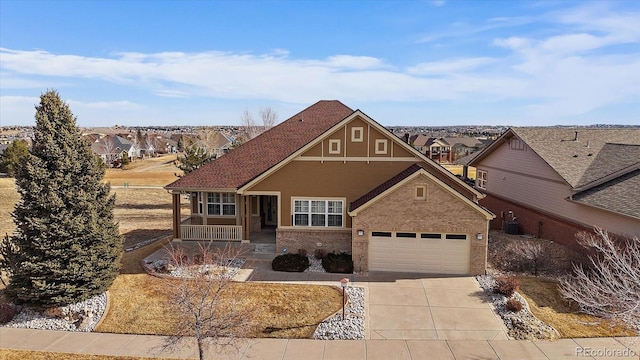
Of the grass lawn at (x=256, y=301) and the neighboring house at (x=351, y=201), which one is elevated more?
the neighboring house at (x=351, y=201)

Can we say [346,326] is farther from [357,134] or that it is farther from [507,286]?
[357,134]

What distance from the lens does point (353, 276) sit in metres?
18.3

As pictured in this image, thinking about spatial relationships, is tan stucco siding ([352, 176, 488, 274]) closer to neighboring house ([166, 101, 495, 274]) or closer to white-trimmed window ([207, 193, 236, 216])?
neighboring house ([166, 101, 495, 274])

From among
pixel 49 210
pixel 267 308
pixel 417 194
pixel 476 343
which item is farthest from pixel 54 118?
pixel 476 343

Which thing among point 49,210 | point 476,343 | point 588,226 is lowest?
point 476,343

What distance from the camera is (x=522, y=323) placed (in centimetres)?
1380

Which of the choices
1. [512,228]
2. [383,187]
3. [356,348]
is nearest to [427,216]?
[383,187]

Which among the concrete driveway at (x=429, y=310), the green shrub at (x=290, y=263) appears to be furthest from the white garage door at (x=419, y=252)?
the green shrub at (x=290, y=263)

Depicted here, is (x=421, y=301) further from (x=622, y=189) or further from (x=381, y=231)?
(x=622, y=189)

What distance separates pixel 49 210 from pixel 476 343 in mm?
15811

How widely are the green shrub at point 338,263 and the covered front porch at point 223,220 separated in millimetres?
4355

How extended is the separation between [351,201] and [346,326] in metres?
7.84

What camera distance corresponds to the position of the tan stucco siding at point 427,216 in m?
18.1

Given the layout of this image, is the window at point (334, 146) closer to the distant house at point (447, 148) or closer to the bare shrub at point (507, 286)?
the bare shrub at point (507, 286)
